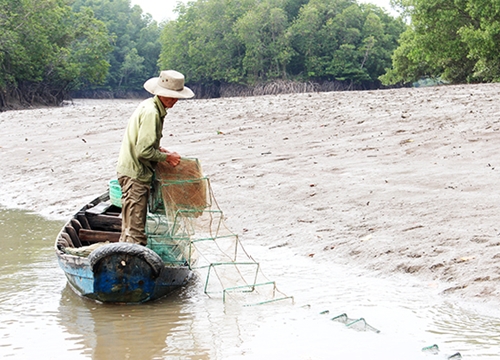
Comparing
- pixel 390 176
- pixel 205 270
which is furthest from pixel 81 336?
pixel 390 176

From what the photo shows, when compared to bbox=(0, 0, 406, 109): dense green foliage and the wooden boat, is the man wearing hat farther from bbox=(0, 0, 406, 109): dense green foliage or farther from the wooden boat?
bbox=(0, 0, 406, 109): dense green foliage

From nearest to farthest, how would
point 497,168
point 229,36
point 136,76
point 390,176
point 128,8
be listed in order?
point 497,168 → point 390,176 → point 229,36 → point 136,76 → point 128,8

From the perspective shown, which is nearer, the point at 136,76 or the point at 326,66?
the point at 326,66

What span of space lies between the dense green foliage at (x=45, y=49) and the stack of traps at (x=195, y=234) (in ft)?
126

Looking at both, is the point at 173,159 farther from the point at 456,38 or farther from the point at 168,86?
the point at 456,38

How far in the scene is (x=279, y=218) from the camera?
27.8 ft

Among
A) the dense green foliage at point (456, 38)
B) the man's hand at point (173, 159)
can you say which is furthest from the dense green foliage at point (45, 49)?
the man's hand at point (173, 159)

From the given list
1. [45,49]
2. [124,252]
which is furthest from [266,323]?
[45,49]

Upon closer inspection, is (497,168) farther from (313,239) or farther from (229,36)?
(229,36)

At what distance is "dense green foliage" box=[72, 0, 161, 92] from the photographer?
75812mm

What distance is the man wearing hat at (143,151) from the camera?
18.8 ft

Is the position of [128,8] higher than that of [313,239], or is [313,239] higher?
[128,8]

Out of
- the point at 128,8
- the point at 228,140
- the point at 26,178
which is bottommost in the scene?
the point at 26,178

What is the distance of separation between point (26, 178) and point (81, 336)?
8.44m
